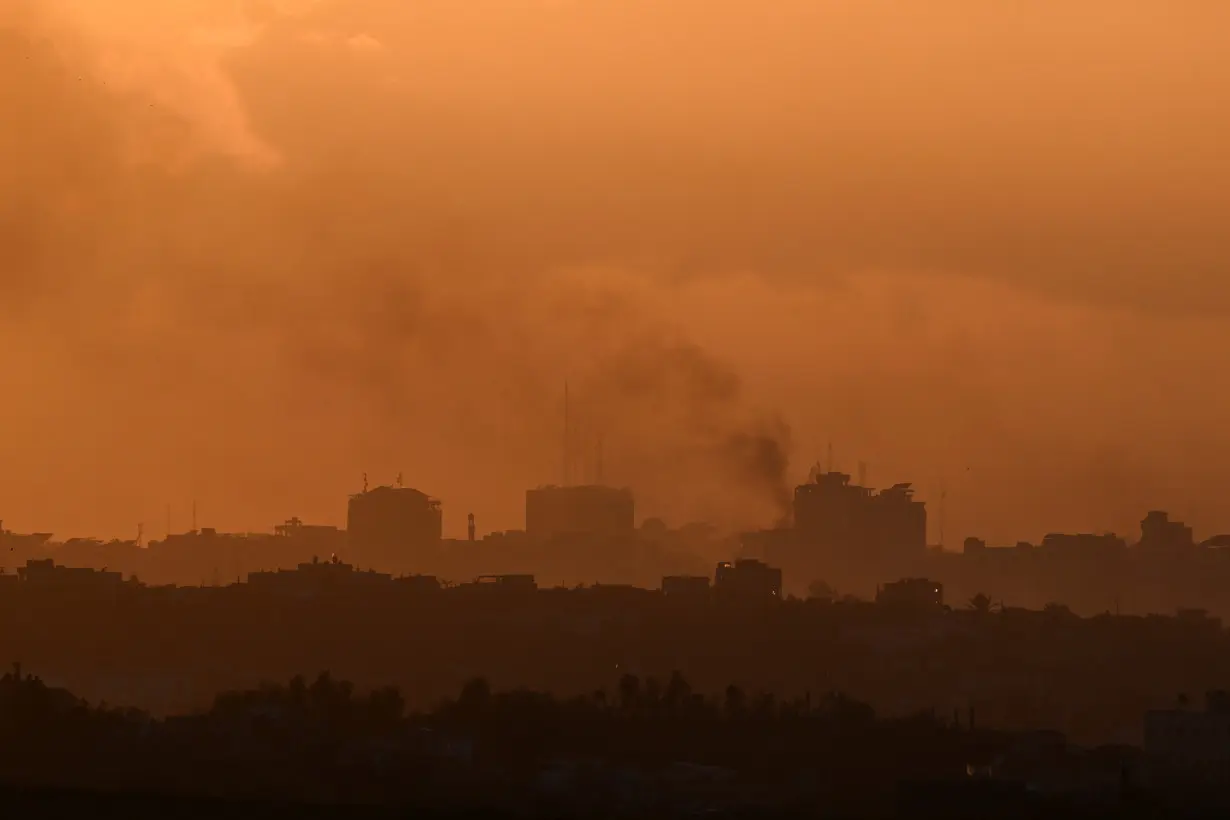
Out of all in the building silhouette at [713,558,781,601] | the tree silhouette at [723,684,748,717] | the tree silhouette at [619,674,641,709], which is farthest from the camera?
the building silhouette at [713,558,781,601]

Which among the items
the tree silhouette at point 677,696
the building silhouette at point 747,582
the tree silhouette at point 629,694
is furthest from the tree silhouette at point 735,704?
the building silhouette at point 747,582

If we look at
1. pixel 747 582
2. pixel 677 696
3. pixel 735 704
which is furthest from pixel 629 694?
pixel 747 582

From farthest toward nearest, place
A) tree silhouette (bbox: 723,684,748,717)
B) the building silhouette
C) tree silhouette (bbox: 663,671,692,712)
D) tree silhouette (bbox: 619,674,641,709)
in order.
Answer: the building silhouette
tree silhouette (bbox: 619,674,641,709)
tree silhouette (bbox: 663,671,692,712)
tree silhouette (bbox: 723,684,748,717)

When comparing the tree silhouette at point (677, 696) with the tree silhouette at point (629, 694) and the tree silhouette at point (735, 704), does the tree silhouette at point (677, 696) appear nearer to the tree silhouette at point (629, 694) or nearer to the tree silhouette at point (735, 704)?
the tree silhouette at point (629, 694)

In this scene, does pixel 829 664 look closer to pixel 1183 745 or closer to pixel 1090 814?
pixel 1183 745

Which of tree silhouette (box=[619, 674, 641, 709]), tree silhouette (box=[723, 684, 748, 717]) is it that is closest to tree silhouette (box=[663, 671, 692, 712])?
tree silhouette (box=[619, 674, 641, 709])

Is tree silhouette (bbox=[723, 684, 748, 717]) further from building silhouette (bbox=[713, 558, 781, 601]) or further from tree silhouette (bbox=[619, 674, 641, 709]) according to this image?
building silhouette (bbox=[713, 558, 781, 601])

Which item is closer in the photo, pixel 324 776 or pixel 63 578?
pixel 324 776

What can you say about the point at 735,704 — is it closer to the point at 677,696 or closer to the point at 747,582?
the point at 677,696

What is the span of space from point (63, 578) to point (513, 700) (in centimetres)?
5663

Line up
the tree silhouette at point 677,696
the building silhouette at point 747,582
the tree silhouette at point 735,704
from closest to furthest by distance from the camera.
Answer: the tree silhouette at point 735,704
the tree silhouette at point 677,696
the building silhouette at point 747,582

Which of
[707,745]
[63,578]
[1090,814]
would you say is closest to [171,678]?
[63,578]

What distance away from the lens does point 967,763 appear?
270 feet

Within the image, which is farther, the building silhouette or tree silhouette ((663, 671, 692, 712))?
the building silhouette
